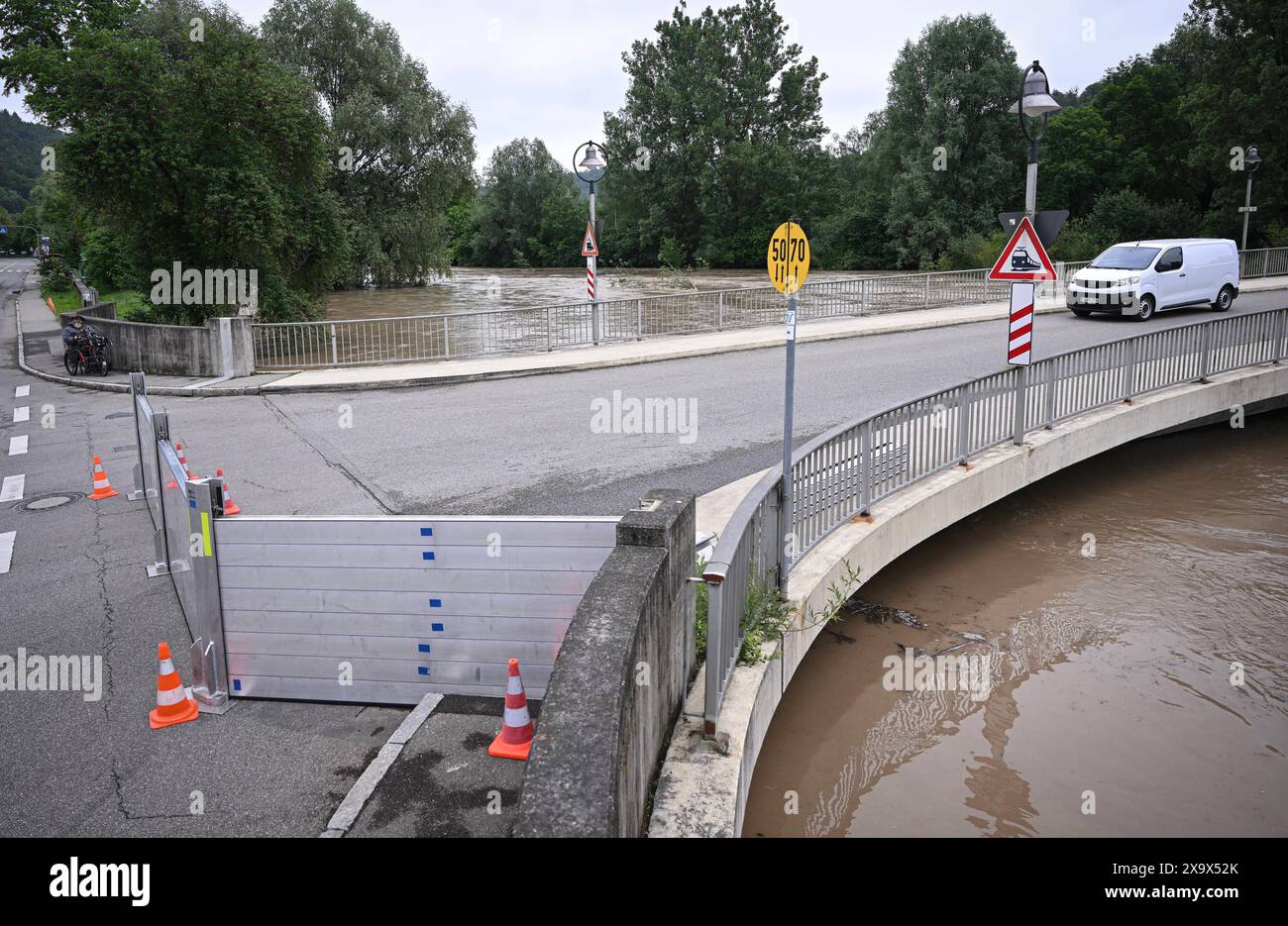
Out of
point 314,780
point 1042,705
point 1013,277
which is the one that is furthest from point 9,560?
point 1013,277

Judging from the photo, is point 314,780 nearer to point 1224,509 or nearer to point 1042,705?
point 1042,705

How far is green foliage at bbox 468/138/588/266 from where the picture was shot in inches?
3839

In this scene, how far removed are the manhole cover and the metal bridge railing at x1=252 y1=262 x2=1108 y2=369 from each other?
8194mm

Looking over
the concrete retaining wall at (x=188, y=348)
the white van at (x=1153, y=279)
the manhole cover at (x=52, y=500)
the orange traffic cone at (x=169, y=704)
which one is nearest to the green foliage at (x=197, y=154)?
the concrete retaining wall at (x=188, y=348)

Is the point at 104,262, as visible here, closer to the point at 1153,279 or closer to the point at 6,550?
the point at 6,550

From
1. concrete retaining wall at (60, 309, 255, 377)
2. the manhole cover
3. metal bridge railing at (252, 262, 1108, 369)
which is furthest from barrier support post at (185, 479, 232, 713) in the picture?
concrete retaining wall at (60, 309, 255, 377)

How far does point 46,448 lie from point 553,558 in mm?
12783

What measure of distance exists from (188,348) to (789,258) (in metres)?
18.4

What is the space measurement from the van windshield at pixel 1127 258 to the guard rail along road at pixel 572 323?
3.29 metres

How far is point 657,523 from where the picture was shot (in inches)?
205

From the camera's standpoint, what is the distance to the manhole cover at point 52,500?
39.0 feet

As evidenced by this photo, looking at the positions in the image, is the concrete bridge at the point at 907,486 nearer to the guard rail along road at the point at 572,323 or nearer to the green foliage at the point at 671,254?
the guard rail along road at the point at 572,323

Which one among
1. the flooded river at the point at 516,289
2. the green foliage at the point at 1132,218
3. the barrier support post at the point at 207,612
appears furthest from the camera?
the green foliage at the point at 1132,218

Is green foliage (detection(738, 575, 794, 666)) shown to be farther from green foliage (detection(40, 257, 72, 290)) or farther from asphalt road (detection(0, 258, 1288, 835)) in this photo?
green foliage (detection(40, 257, 72, 290))
